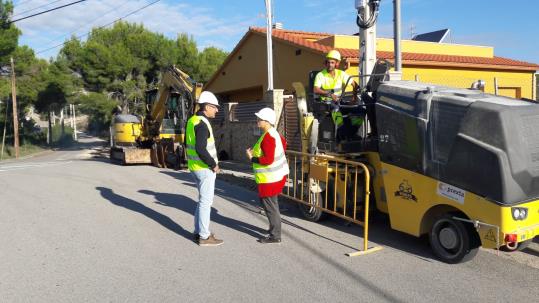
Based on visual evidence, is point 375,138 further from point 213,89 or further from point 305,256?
point 213,89

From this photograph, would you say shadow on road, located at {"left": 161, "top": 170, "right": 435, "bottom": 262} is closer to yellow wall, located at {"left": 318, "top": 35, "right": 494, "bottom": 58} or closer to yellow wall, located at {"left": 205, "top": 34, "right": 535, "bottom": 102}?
yellow wall, located at {"left": 205, "top": 34, "right": 535, "bottom": 102}

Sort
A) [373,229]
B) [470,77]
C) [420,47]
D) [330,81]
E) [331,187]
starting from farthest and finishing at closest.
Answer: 1. [420,47]
2. [470,77]
3. [330,81]
4. [331,187]
5. [373,229]

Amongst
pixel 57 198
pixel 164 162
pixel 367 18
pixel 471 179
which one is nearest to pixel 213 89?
pixel 164 162

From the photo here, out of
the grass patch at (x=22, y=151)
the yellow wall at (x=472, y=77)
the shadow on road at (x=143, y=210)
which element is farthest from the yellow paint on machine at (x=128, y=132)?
the grass patch at (x=22, y=151)

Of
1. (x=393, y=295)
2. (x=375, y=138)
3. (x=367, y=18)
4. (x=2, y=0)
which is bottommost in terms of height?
(x=393, y=295)

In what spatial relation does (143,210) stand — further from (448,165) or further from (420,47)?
(420,47)

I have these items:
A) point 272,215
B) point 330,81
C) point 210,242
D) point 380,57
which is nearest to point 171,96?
point 380,57

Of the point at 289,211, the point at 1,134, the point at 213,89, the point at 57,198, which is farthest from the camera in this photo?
the point at 1,134

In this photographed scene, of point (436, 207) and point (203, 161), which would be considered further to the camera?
point (203, 161)

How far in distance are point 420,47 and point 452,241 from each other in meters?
13.6

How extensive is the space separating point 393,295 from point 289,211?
3.66 m

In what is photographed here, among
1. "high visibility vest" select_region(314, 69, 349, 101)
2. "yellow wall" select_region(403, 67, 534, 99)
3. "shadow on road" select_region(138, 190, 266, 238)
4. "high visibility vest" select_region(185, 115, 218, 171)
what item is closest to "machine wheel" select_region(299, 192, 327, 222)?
"shadow on road" select_region(138, 190, 266, 238)

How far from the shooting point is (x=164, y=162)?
1511 cm

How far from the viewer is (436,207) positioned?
4.90m
